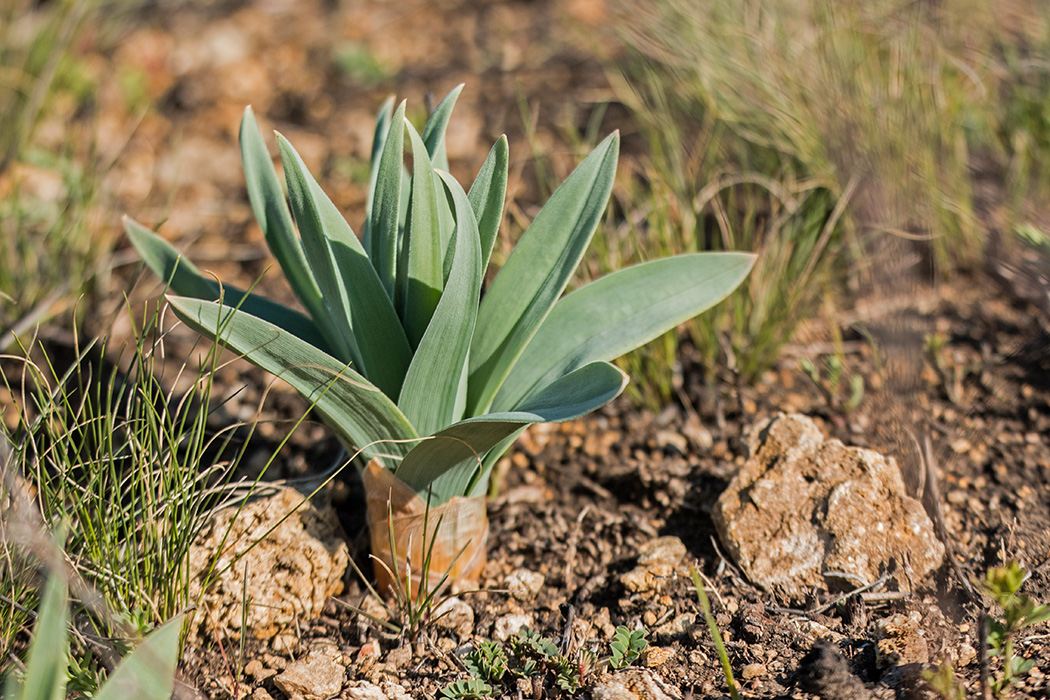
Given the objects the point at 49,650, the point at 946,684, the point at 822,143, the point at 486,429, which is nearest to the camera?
the point at 49,650

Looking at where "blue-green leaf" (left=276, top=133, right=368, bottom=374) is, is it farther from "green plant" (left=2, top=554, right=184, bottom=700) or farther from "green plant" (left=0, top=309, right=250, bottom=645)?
"green plant" (left=2, top=554, right=184, bottom=700)

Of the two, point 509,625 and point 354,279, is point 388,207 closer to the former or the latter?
point 354,279

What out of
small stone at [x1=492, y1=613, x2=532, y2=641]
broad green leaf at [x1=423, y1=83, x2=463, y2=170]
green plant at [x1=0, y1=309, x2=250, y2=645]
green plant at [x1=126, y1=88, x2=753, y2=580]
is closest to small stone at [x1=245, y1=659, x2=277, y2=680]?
green plant at [x1=0, y1=309, x2=250, y2=645]

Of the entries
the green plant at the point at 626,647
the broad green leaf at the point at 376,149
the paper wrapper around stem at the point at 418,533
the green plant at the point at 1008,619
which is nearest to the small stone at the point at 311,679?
the paper wrapper around stem at the point at 418,533

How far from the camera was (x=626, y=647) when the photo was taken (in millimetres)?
1310

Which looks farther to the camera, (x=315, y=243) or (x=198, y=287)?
(x=198, y=287)

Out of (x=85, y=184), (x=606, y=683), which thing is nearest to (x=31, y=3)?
(x=85, y=184)

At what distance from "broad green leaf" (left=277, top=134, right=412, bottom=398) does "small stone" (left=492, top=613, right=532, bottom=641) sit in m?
0.46

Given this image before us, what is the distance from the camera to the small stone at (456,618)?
141 cm

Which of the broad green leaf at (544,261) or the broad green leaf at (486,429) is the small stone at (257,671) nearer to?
the broad green leaf at (486,429)

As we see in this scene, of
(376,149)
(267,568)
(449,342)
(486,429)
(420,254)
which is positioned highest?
(376,149)

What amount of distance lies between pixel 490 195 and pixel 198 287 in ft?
1.67

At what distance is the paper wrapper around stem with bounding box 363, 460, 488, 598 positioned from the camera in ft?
4.36

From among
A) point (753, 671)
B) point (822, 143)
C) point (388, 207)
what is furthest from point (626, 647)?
point (822, 143)
